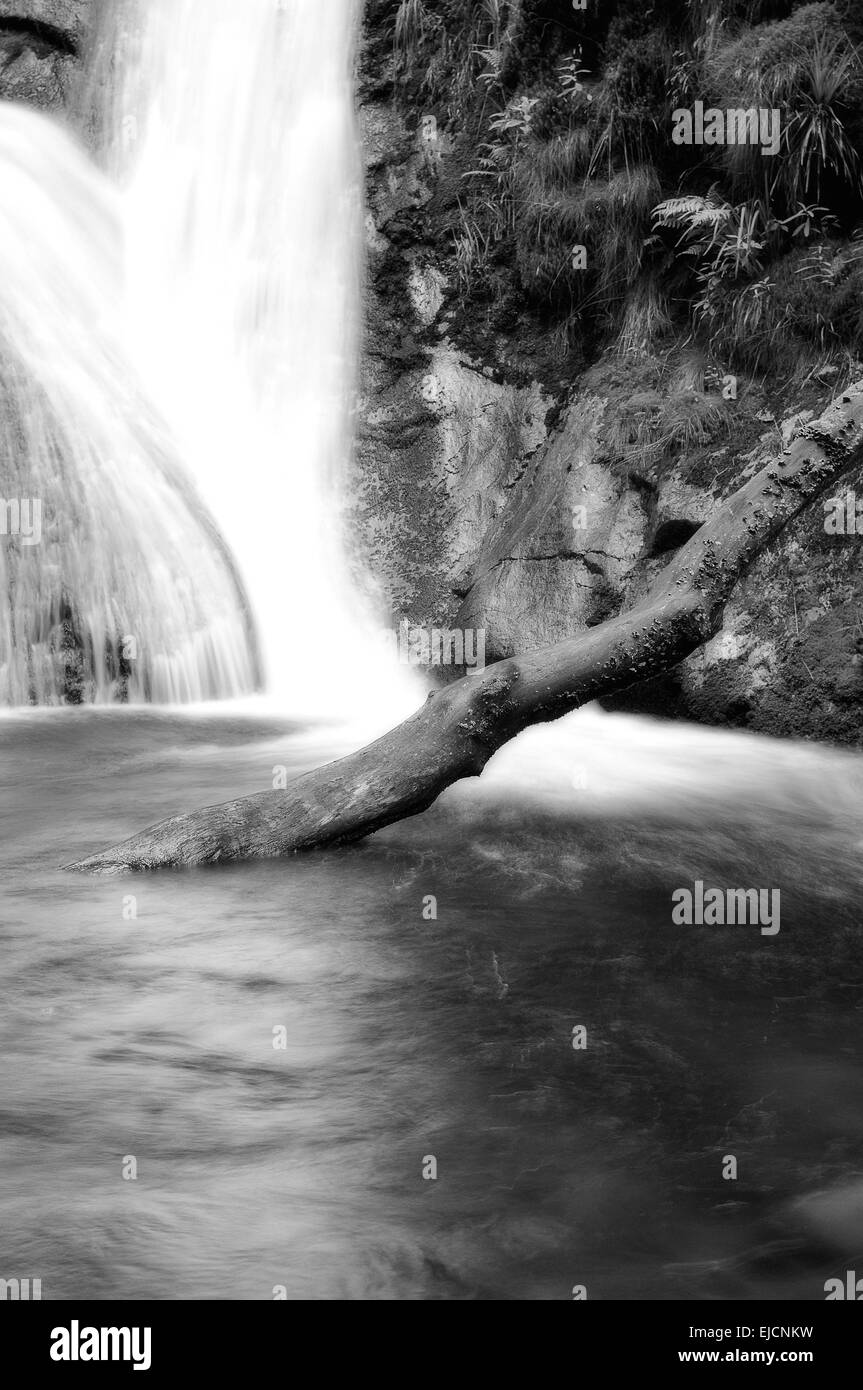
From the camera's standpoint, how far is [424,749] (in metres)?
4.95

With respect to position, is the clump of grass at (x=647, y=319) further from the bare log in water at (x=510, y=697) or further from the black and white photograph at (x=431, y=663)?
the bare log in water at (x=510, y=697)

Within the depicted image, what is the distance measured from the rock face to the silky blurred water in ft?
5.40

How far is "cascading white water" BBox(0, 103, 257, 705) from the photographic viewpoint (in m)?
8.16

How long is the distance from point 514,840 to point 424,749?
0.83 metres

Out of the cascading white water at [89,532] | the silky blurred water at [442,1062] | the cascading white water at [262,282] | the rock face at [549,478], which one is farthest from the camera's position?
the cascading white water at [262,282]

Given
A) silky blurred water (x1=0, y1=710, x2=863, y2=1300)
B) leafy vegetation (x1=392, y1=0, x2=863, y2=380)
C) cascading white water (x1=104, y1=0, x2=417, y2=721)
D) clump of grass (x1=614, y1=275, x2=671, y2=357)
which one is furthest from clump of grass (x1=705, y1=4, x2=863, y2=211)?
silky blurred water (x1=0, y1=710, x2=863, y2=1300)

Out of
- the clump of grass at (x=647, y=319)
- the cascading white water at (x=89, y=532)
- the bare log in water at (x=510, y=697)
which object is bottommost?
the bare log in water at (x=510, y=697)

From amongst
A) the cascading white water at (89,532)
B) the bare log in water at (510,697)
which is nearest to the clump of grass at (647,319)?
the cascading white water at (89,532)

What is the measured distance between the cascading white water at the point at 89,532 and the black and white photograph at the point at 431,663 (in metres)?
0.04

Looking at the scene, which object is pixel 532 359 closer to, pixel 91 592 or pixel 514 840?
pixel 91 592

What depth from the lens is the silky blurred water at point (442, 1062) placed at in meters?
2.68

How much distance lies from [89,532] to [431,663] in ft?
8.40

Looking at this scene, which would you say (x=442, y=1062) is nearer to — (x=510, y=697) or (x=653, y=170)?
(x=510, y=697)

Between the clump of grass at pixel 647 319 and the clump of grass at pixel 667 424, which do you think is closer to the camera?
the clump of grass at pixel 667 424
